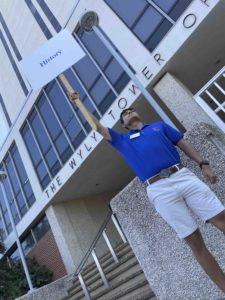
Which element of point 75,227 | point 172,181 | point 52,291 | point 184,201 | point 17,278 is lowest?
point 184,201

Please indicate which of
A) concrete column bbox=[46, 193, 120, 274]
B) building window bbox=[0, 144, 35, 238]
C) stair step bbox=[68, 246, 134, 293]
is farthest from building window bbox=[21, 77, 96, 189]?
stair step bbox=[68, 246, 134, 293]

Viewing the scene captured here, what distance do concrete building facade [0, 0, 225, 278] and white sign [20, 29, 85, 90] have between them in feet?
7.04

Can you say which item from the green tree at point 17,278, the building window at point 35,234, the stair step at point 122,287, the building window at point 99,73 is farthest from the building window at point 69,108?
the stair step at point 122,287

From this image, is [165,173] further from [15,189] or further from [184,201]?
[15,189]

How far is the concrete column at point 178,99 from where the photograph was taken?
8.46 m

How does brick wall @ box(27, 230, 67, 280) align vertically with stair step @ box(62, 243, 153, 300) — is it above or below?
above

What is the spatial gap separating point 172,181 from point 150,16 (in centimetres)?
773

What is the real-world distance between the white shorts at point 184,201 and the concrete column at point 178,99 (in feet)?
18.1

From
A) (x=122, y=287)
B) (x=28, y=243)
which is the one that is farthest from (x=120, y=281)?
(x=28, y=243)

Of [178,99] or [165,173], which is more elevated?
[178,99]

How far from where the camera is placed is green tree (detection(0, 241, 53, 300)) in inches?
477

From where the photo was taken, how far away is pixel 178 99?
897 cm

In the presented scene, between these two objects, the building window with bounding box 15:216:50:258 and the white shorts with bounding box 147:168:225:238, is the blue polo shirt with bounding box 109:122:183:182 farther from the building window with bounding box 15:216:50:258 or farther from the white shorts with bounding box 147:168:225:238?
the building window with bounding box 15:216:50:258

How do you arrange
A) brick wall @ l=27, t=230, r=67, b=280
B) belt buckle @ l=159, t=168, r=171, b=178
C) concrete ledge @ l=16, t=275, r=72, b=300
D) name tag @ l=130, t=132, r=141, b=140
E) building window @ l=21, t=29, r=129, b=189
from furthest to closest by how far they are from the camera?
brick wall @ l=27, t=230, r=67, b=280
building window @ l=21, t=29, r=129, b=189
concrete ledge @ l=16, t=275, r=72, b=300
name tag @ l=130, t=132, r=141, b=140
belt buckle @ l=159, t=168, r=171, b=178
